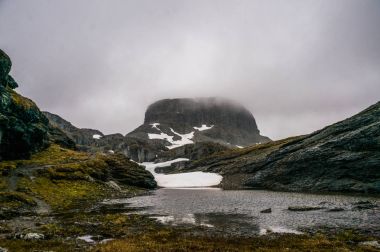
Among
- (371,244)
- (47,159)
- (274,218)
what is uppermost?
(47,159)

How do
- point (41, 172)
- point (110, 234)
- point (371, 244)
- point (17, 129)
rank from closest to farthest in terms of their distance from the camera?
point (371, 244), point (110, 234), point (41, 172), point (17, 129)

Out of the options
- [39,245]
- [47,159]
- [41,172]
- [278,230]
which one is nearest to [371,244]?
[278,230]

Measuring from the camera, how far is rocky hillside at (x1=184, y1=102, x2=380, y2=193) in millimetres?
105438

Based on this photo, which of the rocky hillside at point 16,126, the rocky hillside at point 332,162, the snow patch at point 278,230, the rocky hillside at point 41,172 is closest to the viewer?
the snow patch at point 278,230

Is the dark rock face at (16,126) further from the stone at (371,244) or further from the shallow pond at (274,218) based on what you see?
the stone at (371,244)

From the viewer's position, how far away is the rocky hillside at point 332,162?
346 feet

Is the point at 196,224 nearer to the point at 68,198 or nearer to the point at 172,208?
the point at 172,208

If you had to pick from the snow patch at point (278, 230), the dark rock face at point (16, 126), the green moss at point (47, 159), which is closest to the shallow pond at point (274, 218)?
the snow patch at point (278, 230)

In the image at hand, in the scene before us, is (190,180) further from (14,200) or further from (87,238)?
(87,238)

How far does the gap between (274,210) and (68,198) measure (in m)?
47.6

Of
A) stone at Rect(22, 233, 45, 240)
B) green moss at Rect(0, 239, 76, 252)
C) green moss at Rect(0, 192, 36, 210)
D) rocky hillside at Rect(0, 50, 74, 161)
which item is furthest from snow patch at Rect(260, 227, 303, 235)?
rocky hillside at Rect(0, 50, 74, 161)

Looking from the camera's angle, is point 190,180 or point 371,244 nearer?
point 371,244

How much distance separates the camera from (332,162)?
116000 millimetres

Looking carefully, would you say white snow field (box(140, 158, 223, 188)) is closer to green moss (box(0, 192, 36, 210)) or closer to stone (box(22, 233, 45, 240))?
green moss (box(0, 192, 36, 210))
